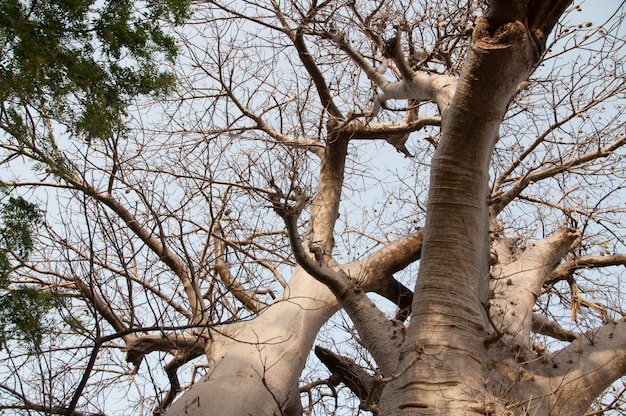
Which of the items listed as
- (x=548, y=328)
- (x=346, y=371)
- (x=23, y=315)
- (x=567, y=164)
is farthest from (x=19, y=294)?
(x=567, y=164)

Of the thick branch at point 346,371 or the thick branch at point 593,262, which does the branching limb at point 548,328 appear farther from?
the thick branch at point 346,371

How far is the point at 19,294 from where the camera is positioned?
227cm

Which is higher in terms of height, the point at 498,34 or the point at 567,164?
the point at 567,164

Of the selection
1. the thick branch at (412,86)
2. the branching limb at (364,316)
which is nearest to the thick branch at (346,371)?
the branching limb at (364,316)

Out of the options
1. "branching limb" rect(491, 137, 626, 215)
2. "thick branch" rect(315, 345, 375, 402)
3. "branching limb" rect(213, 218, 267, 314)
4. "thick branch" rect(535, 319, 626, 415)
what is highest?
"branching limb" rect(491, 137, 626, 215)

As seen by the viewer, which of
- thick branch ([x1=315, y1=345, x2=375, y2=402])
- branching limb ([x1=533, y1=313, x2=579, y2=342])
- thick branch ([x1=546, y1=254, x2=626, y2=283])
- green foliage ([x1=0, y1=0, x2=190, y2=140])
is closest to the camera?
green foliage ([x1=0, y1=0, x2=190, y2=140])

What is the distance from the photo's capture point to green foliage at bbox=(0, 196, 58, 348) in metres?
2.21

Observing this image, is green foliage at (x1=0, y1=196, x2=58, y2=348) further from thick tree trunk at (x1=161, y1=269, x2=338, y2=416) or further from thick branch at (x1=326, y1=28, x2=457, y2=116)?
A: thick branch at (x1=326, y1=28, x2=457, y2=116)

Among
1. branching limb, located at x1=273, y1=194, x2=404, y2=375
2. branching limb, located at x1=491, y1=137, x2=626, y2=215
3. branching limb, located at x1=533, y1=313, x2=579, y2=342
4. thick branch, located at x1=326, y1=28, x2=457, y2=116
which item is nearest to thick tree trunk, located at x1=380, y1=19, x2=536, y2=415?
branching limb, located at x1=273, y1=194, x2=404, y2=375

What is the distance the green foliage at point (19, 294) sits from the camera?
2.21 meters

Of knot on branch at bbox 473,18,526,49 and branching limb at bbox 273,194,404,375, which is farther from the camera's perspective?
branching limb at bbox 273,194,404,375

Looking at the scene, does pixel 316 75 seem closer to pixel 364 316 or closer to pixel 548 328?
pixel 364 316

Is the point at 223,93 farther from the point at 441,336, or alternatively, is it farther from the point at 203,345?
the point at 441,336

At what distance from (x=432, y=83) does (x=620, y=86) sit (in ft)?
7.12
